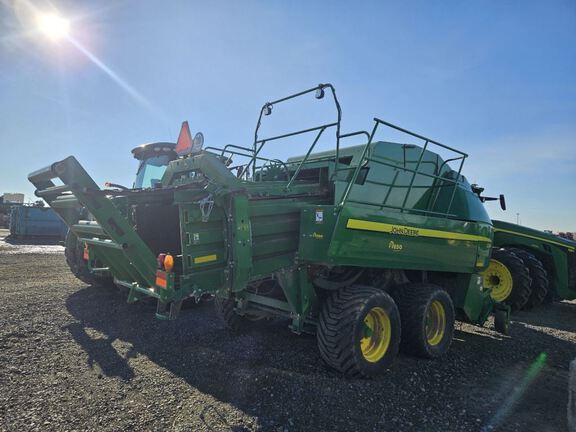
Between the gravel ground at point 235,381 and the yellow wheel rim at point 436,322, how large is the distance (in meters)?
0.27

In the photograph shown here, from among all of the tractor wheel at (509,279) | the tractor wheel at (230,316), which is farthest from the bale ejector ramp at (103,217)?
the tractor wheel at (509,279)

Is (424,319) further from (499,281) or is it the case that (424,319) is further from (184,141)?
(499,281)

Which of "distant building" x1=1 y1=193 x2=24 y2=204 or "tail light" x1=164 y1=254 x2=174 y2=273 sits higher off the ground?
"distant building" x1=1 y1=193 x2=24 y2=204

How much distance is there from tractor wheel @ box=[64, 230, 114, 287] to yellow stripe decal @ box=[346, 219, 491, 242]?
17.1ft

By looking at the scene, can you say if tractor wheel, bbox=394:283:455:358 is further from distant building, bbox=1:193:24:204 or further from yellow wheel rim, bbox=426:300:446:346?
distant building, bbox=1:193:24:204

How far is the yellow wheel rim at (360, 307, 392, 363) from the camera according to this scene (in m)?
3.96

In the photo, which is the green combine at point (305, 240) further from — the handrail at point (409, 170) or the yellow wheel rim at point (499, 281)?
the yellow wheel rim at point (499, 281)

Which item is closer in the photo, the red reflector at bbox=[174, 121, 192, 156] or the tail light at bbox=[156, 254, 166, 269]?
the tail light at bbox=[156, 254, 166, 269]

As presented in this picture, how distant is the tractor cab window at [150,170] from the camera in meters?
7.54

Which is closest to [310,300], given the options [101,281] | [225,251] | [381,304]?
[381,304]

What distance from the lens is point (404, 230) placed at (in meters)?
4.29

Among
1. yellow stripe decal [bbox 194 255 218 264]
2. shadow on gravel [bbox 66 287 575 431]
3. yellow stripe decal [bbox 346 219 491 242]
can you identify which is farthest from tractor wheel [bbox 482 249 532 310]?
yellow stripe decal [bbox 194 255 218 264]

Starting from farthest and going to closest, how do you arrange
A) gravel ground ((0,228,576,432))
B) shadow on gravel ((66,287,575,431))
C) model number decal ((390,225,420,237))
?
model number decal ((390,225,420,237)) → shadow on gravel ((66,287,575,431)) → gravel ground ((0,228,576,432))

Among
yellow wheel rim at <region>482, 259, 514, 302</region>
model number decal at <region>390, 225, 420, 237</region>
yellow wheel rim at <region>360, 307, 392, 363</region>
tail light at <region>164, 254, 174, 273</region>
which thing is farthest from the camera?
yellow wheel rim at <region>482, 259, 514, 302</region>
